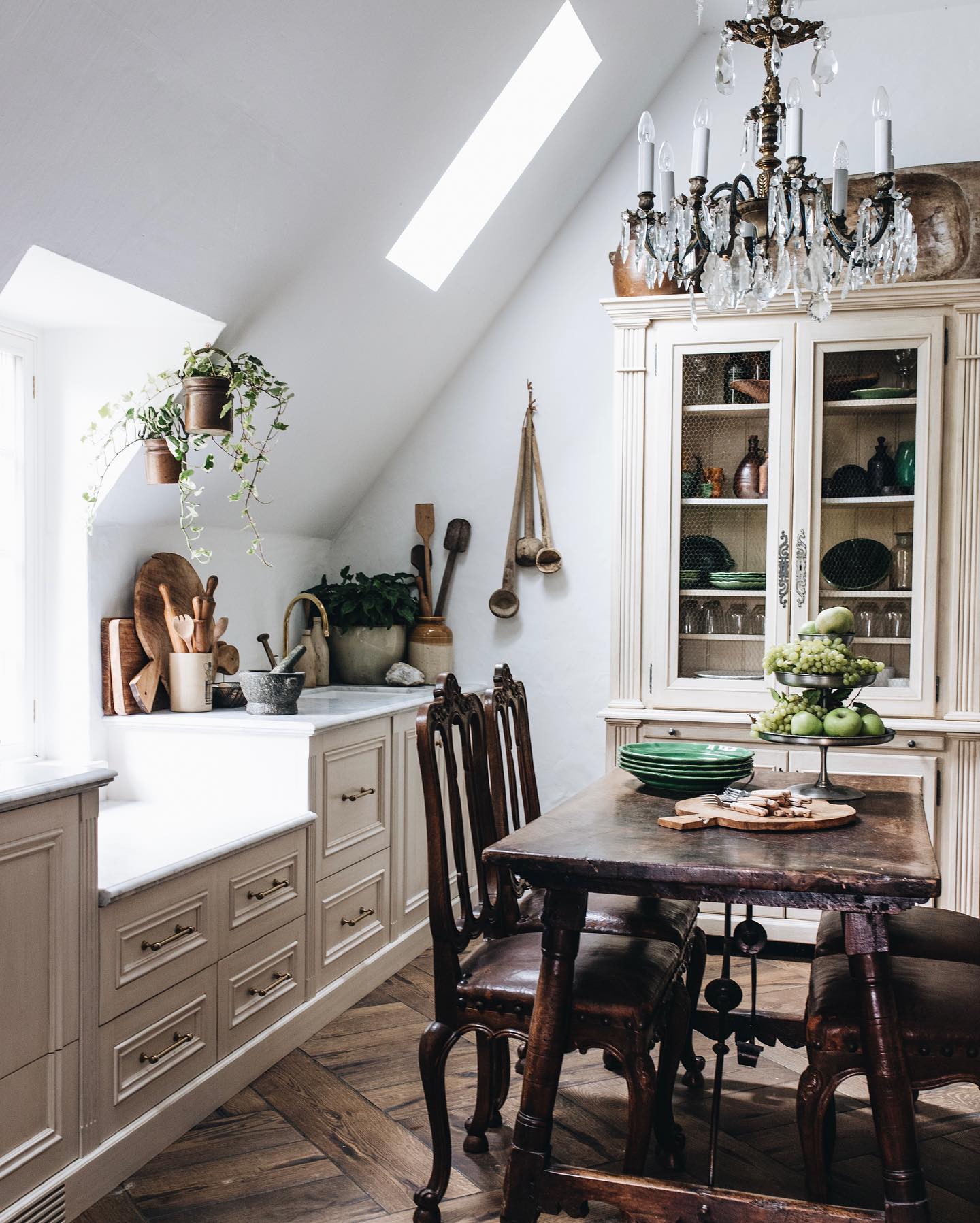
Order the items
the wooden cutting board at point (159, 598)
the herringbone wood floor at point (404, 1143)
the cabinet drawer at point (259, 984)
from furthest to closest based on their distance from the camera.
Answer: the wooden cutting board at point (159, 598), the cabinet drawer at point (259, 984), the herringbone wood floor at point (404, 1143)

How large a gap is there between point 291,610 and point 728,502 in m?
1.65

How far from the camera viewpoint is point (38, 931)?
1.96 meters

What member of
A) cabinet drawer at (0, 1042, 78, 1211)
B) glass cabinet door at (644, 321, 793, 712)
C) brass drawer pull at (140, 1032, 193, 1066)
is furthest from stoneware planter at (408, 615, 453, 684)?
cabinet drawer at (0, 1042, 78, 1211)

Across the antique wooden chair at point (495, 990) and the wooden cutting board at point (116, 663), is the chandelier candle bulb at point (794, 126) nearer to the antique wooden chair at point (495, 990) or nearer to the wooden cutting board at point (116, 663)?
the antique wooden chair at point (495, 990)

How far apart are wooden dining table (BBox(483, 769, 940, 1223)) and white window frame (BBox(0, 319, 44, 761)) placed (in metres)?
1.67

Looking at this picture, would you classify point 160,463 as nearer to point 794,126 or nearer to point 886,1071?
point 794,126

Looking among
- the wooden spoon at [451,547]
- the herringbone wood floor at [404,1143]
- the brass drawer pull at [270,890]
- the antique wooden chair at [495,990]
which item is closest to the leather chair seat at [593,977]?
the antique wooden chair at [495,990]

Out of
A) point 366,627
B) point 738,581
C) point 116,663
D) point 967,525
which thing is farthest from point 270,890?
point 967,525

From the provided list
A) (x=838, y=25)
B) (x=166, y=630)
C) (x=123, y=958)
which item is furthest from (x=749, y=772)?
(x=838, y=25)

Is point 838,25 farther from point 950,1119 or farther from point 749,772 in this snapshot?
point 950,1119

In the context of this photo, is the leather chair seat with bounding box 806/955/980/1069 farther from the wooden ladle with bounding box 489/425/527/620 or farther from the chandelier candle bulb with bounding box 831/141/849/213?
the wooden ladle with bounding box 489/425/527/620

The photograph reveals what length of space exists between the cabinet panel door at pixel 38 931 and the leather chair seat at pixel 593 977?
2.43 ft

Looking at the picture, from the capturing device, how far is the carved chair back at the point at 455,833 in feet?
7.03

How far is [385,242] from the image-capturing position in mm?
3324
